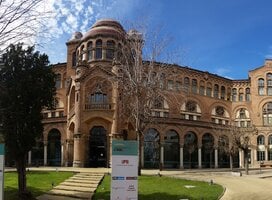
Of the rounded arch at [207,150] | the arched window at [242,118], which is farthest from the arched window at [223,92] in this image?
the rounded arch at [207,150]

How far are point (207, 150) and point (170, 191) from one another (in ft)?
124

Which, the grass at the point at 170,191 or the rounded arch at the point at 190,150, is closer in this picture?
the grass at the point at 170,191

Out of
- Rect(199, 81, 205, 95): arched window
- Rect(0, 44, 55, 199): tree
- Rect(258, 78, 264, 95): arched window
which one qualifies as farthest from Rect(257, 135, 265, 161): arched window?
Rect(0, 44, 55, 199): tree

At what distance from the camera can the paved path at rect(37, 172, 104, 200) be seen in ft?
78.5

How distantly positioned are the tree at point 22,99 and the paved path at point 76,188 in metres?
2.41

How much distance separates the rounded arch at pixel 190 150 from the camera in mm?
58188

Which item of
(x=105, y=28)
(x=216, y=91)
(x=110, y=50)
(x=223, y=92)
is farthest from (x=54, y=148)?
(x=223, y=92)

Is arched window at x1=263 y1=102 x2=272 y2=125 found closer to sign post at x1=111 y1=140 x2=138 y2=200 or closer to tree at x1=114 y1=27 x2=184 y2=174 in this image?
tree at x1=114 y1=27 x2=184 y2=174

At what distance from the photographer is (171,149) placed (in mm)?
57156

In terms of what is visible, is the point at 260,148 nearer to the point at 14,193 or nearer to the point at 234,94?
the point at 234,94

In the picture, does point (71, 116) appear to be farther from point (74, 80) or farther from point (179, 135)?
point (179, 135)

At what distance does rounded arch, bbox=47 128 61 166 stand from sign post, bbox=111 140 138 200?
39.8m

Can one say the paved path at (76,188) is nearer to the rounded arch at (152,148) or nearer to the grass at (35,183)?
the grass at (35,183)

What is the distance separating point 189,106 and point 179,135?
10082mm
